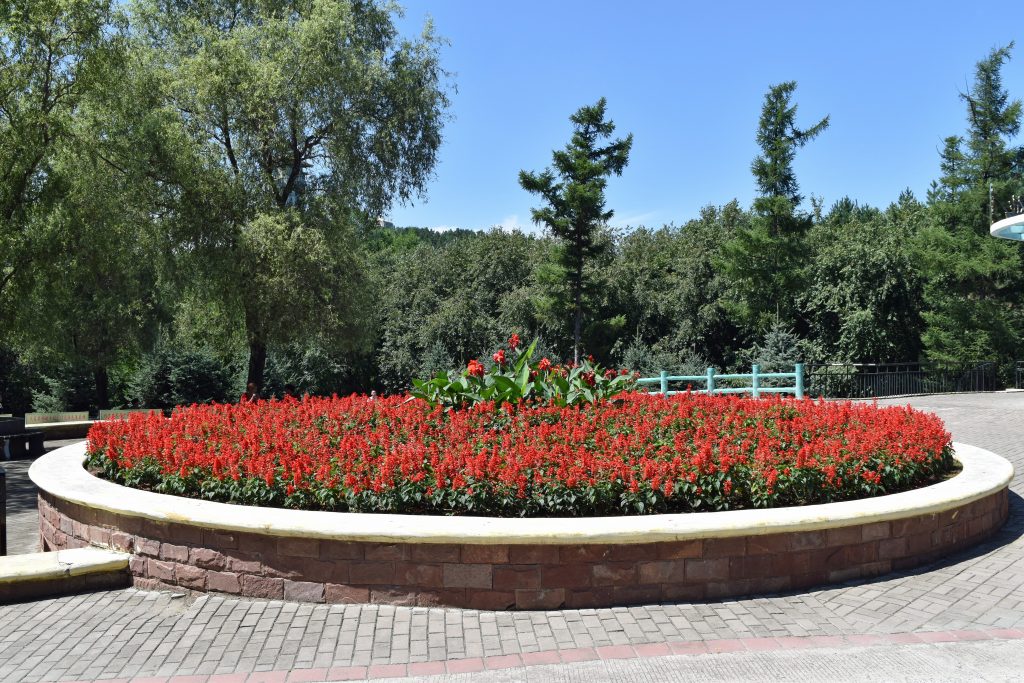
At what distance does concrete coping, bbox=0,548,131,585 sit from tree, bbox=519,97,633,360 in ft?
78.0

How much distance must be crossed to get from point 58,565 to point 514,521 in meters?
3.16

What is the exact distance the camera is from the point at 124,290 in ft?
72.2

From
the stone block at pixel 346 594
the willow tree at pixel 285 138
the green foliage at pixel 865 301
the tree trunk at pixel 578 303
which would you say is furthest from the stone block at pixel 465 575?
the tree trunk at pixel 578 303

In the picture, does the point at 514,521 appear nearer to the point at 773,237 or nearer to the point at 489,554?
the point at 489,554

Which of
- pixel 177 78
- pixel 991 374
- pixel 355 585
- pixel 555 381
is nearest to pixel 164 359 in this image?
pixel 177 78

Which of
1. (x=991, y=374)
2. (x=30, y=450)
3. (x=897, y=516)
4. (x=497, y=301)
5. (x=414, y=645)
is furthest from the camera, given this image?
(x=497, y=301)

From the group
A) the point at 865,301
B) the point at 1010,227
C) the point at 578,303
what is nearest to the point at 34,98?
the point at 578,303

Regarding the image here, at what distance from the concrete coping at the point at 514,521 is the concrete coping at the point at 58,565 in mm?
332

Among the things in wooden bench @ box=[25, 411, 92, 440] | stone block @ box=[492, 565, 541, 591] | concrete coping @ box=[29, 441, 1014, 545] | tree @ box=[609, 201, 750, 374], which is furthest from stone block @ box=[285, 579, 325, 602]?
tree @ box=[609, 201, 750, 374]

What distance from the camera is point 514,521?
16.0 feet

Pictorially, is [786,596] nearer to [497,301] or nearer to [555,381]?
[555,381]

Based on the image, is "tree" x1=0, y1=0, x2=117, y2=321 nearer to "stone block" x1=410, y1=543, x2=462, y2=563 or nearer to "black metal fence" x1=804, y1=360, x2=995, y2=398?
"stone block" x1=410, y1=543, x2=462, y2=563

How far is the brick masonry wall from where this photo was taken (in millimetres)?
4660

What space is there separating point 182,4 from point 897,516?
2261 cm
